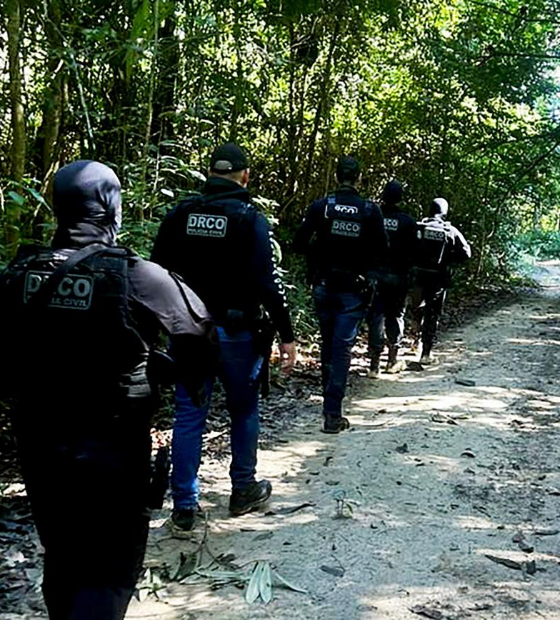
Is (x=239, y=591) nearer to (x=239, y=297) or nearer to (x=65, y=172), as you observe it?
(x=239, y=297)

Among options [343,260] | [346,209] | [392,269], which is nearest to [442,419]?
[343,260]

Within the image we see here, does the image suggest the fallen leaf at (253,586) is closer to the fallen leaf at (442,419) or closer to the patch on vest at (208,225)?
the patch on vest at (208,225)

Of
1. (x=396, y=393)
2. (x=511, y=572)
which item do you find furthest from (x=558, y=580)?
(x=396, y=393)

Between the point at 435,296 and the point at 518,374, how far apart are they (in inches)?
53.6

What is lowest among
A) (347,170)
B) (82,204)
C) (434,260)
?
(434,260)

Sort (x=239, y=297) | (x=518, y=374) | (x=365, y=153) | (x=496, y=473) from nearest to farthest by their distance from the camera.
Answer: (x=239, y=297) < (x=496, y=473) < (x=518, y=374) < (x=365, y=153)

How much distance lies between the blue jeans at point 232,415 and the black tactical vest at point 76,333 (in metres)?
1.63

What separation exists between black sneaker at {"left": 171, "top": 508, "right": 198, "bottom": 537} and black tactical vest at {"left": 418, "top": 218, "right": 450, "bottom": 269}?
220 inches

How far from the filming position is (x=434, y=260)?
29.8 ft

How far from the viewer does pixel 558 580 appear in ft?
12.6

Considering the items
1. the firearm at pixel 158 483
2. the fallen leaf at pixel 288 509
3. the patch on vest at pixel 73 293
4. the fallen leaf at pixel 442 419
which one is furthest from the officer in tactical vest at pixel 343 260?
the patch on vest at pixel 73 293

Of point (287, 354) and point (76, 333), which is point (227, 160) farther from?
point (76, 333)

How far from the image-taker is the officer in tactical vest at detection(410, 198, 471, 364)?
9016mm

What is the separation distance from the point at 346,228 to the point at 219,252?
230 cm
